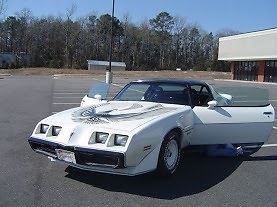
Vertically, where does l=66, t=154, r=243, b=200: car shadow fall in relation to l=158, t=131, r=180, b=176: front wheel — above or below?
below

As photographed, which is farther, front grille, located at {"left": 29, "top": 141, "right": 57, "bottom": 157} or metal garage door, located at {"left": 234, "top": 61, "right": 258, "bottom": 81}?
metal garage door, located at {"left": 234, "top": 61, "right": 258, "bottom": 81}

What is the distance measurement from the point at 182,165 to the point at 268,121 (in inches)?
66.2

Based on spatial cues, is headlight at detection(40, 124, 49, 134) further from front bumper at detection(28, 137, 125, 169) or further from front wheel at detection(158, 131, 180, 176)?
front wheel at detection(158, 131, 180, 176)

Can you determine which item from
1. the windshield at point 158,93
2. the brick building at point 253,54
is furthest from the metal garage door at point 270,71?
the windshield at point 158,93

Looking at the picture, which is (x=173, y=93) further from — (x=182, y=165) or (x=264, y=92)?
(x=264, y=92)

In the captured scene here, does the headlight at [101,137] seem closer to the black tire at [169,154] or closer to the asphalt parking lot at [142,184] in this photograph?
the asphalt parking lot at [142,184]

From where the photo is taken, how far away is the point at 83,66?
294ft

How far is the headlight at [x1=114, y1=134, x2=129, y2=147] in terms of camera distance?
453cm

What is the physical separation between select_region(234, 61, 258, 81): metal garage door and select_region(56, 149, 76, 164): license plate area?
46.6m

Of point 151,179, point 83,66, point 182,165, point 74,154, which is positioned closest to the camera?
point 74,154

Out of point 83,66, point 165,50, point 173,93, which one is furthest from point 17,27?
point 173,93

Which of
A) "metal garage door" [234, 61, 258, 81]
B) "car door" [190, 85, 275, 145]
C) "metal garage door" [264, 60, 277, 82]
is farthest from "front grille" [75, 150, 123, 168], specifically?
"metal garage door" [234, 61, 258, 81]

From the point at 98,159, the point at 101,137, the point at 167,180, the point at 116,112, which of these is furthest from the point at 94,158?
the point at 167,180

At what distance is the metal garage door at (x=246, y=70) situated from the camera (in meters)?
48.9
